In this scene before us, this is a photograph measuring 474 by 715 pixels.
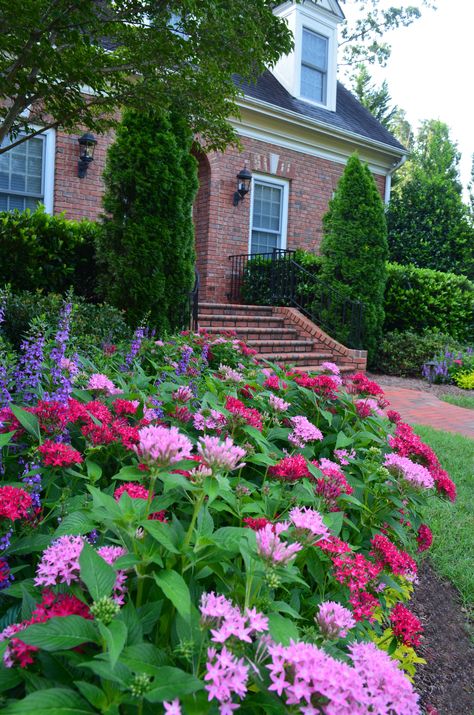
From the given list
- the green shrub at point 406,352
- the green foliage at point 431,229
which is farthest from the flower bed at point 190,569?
the green foliage at point 431,229

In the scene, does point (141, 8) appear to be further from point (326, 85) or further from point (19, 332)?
point (326, 85)

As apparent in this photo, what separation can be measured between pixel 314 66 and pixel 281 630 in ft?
46.0

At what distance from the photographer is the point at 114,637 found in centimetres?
87

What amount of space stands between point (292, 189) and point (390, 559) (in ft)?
36.3

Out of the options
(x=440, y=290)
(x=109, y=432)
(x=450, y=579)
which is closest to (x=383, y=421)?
(x=450, y=579)

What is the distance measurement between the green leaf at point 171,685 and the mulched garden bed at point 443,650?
1377mm

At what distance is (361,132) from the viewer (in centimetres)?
1309

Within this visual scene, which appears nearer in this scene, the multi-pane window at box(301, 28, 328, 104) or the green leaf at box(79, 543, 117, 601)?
the green leaf at box(79, 543, 117, 601)

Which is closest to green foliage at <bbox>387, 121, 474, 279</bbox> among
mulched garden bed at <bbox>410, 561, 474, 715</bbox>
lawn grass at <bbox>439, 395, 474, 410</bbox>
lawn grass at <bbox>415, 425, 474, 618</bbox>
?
lawn grass at <bbox>439, 395, 474, 410</bbox>

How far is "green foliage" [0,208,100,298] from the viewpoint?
19.1 feet

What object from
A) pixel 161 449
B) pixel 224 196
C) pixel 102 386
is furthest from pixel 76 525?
pixel 224 196

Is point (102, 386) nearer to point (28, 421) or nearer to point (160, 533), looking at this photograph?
point (28, 421)

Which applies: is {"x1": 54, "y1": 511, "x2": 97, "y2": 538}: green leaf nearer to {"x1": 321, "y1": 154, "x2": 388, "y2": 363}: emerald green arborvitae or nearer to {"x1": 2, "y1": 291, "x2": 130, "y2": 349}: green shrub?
{"x1": 2, "y1": 291, "x2": 130, "y2": 349}: green shrub

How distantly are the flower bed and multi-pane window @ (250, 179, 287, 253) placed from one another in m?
9.70
